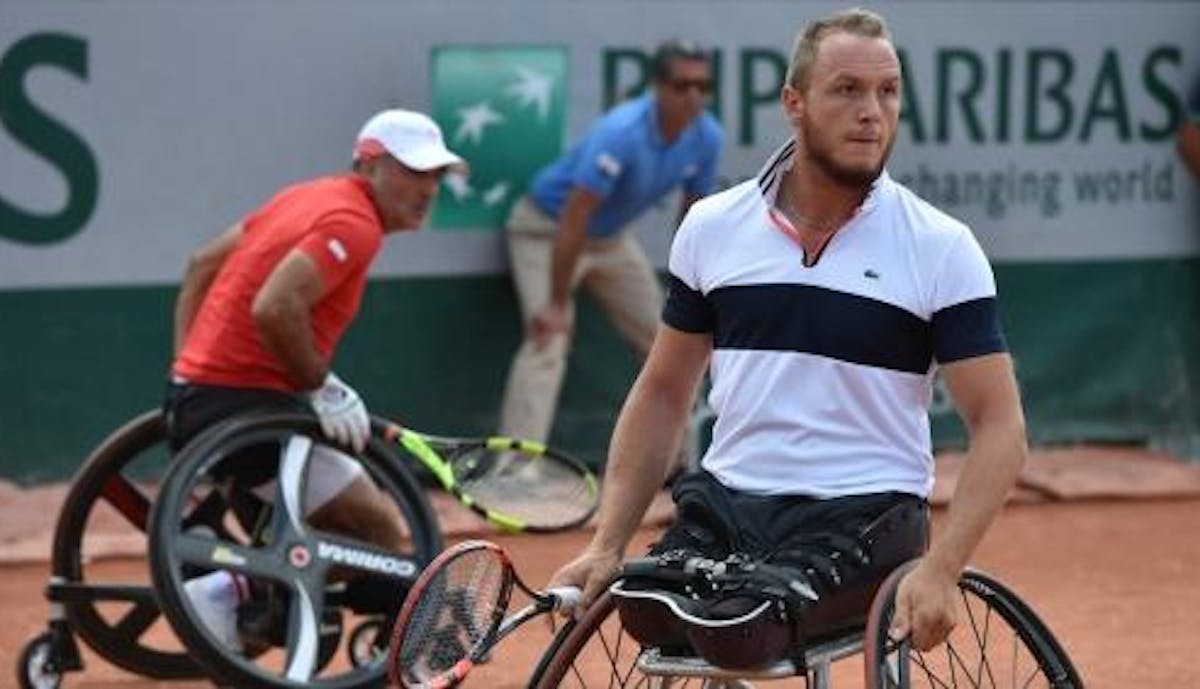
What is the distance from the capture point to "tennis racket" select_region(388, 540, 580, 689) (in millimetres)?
4508

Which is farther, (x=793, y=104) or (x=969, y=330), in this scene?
(x=793, y=104)

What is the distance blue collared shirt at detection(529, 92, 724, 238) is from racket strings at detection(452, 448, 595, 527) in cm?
311

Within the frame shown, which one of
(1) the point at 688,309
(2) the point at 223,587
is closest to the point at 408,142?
(2) the point at 223,587

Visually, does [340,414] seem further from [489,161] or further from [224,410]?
[489,161]

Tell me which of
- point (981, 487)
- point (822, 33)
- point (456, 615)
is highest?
point (822, 33)

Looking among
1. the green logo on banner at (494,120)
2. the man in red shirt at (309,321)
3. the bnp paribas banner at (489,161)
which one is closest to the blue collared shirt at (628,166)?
the green logo on banner at (494,120)

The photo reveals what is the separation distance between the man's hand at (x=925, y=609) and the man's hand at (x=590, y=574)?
1.87ft

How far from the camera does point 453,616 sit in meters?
4.62

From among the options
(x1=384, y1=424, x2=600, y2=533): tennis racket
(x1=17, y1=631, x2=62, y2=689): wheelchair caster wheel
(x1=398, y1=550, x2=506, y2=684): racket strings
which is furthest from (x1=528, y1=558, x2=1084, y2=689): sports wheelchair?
(x1=17, y1=631, x2=62, y2=689): wheelchair caster wheel

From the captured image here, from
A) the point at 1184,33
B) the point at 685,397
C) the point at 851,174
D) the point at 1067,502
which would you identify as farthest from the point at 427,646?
the point at 1184,33

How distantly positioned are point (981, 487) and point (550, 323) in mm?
5742

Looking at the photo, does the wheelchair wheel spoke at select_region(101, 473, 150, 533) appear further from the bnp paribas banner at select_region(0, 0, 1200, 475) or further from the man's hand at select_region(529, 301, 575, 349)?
the man's hand at select_region(529, 301, 575, 349)

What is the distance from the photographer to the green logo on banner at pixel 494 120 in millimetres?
9945

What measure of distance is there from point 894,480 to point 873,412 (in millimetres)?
119
